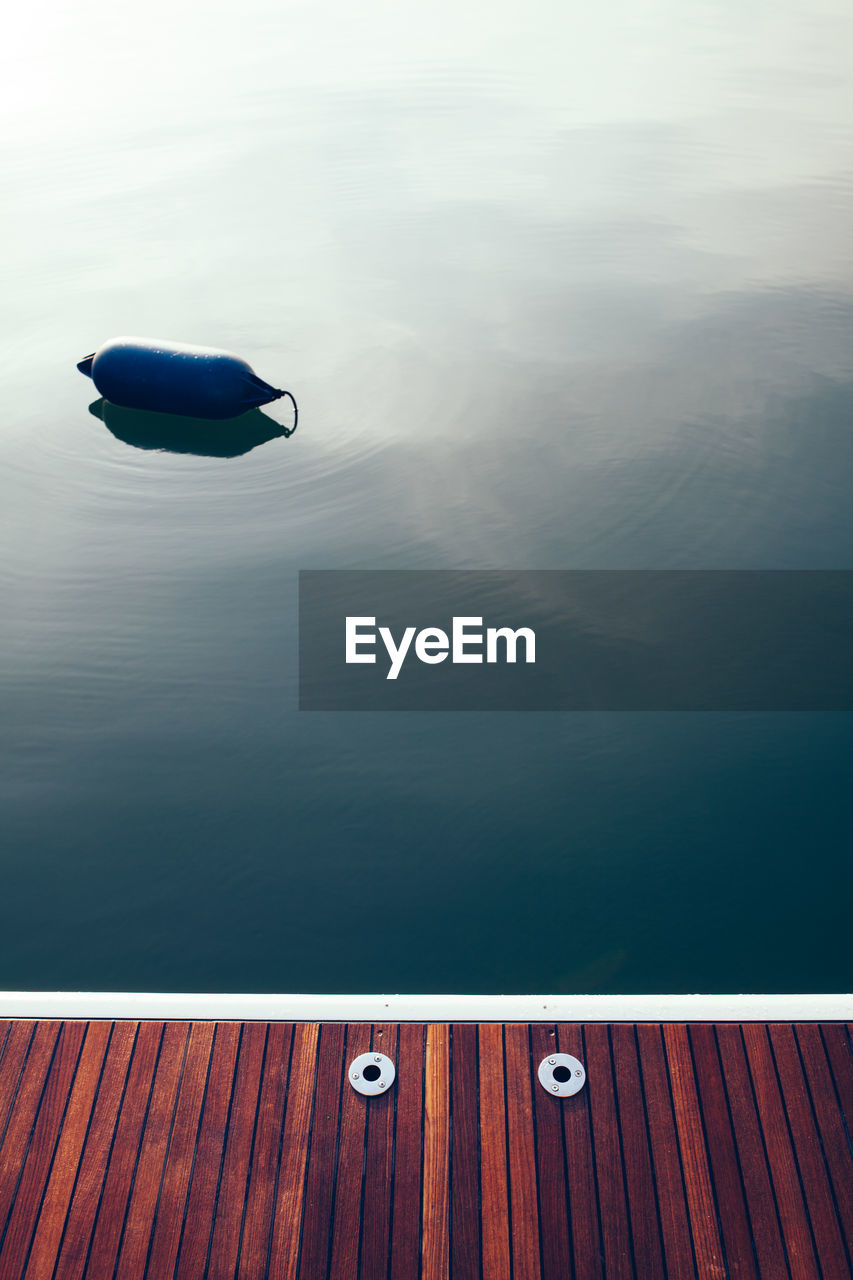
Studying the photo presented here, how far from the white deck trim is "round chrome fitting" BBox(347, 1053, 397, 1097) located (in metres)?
0.17

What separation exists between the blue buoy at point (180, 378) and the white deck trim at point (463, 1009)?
606cm

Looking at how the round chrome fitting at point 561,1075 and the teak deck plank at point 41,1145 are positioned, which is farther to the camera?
the round chrome fitting at point 561,1075

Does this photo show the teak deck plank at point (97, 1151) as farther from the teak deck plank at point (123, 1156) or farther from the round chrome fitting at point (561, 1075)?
the round chrome fitting at point (561, 1075)

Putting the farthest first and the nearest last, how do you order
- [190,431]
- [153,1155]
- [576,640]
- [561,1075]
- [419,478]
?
[190,431], [419,478], [576,640], [561,1075], [153,1155]

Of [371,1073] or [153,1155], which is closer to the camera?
[153,1155]

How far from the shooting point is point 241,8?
18266mm

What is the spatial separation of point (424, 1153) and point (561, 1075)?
26.6 inches

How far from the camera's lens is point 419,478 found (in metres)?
8.86

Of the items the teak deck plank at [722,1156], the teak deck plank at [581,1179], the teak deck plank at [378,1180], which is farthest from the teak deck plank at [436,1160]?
the teak deck plank at [722,1156]

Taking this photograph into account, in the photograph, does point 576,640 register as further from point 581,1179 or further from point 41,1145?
point 41,1145

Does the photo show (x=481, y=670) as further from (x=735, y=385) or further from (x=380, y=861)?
(x=735, y=385)

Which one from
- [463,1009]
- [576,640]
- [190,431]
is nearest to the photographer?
[463,1009]

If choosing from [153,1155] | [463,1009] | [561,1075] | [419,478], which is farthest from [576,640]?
[153,1155]

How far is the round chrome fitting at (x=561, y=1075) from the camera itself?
4105 mm
